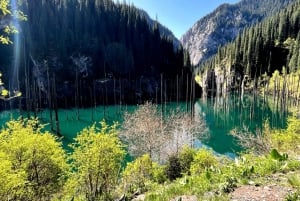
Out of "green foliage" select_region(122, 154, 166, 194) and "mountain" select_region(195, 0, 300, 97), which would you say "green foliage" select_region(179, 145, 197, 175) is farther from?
"mountain" select_region(195, 0, 300, 97)

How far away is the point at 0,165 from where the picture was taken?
44.5 ft

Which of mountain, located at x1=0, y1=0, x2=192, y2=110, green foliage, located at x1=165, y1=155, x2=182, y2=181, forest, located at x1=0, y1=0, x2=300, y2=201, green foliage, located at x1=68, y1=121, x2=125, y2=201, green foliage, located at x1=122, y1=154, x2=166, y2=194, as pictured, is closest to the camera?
forest, located at x1=0, y1=0, x2=300, y2=201

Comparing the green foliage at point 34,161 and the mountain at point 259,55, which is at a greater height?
the mountain at point 259,55

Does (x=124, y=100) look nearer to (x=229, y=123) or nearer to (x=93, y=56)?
(x=93, y=56)

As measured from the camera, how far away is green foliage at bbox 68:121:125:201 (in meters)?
19.1

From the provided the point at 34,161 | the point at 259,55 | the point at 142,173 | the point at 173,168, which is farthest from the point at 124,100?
the point at 34,161

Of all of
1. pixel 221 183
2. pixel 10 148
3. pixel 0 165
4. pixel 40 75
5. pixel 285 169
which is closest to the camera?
pixel 221 183

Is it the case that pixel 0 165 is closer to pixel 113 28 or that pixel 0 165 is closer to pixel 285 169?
pixel 285 169

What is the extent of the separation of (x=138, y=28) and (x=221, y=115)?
3289 inches

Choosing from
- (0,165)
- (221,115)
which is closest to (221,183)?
(0,165)

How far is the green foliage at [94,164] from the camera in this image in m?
19.1

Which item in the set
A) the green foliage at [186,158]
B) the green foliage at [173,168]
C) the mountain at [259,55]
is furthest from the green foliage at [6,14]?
the mountain at [259,55]

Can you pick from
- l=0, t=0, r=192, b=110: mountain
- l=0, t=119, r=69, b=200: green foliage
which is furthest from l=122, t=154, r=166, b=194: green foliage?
l=0, t=0, r=192, b=110: mountain

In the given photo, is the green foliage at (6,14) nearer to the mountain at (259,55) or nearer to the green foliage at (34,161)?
the green foliage at (34,161)
